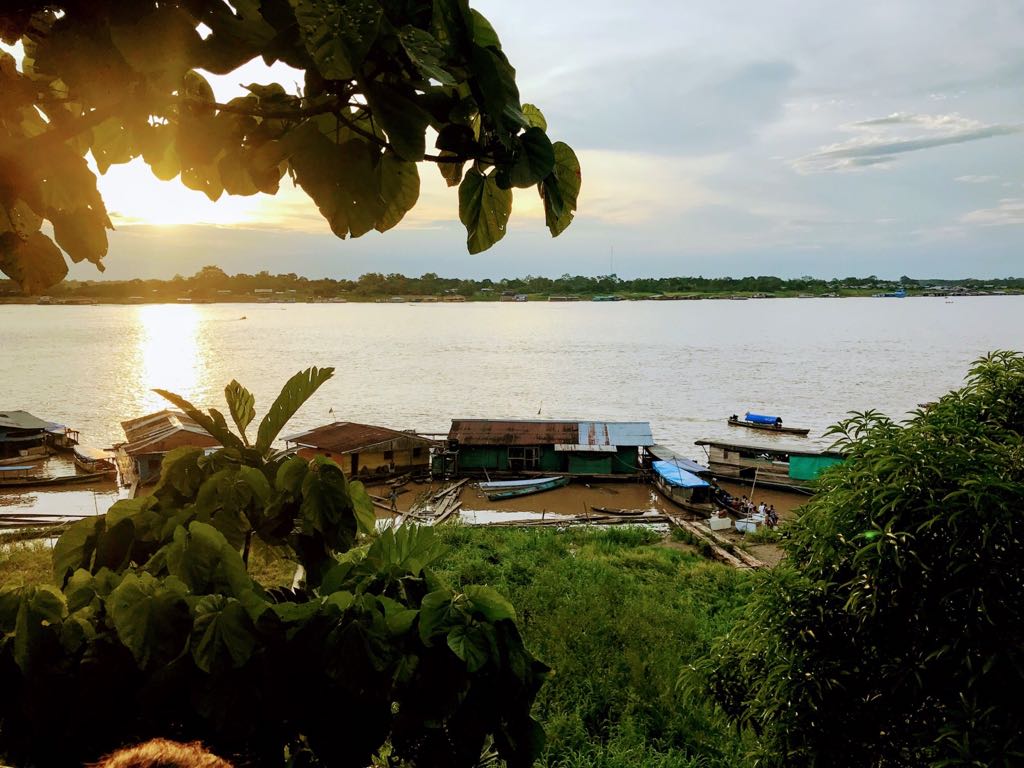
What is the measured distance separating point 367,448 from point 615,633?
58.9 feet

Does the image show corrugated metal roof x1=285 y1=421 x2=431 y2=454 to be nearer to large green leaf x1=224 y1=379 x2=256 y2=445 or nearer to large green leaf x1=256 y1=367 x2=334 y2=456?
large green leaf x1=224 y1=379 x2=256 y2=445

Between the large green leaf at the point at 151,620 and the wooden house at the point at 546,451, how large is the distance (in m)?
24.7

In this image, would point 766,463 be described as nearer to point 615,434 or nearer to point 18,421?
point 615,434

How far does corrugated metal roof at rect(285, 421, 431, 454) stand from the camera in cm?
2533

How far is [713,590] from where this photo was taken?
1219 cm

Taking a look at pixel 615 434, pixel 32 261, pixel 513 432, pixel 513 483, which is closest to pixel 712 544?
pixel 513 483

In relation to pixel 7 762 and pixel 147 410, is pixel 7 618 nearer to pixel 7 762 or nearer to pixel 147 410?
pixel 7 762

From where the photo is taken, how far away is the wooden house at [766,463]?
991 inches

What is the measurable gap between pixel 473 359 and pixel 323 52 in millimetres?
68570

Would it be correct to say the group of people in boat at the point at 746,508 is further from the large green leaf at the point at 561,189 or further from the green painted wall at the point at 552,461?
the large green leaf at the point at 561,189

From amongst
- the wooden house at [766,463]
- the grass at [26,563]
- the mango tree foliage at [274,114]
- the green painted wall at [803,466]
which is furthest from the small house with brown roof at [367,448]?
the mango tree foliage at [274,114]

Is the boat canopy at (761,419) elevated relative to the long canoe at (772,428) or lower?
elevated

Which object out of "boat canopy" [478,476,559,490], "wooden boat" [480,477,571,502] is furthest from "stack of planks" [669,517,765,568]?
"boat canopy" [478,476,559,490]

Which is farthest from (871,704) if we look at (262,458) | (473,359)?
(473,359)
